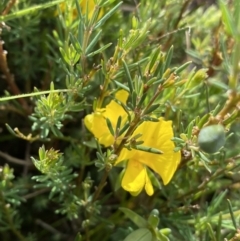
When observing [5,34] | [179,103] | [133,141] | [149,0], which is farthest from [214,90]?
[5,34]

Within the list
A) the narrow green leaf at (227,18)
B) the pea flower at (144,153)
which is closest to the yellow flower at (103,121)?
the pea flower at (144,153)

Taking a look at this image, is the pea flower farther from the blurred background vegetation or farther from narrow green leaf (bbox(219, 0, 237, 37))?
narrow green leaf (bbox(219, 0, 237, 37))

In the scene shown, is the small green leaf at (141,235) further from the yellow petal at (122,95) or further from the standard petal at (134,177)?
the yellow petal at (122,95)

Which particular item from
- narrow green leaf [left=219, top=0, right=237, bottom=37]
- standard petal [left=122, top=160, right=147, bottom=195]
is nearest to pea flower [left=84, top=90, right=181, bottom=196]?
standard petal [left=122, top=160, right=147, bottom=195]

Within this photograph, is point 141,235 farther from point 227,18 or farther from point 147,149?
point 227,18

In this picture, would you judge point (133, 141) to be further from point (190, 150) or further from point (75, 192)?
point (75, 192)

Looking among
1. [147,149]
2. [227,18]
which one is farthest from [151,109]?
[227,18]
